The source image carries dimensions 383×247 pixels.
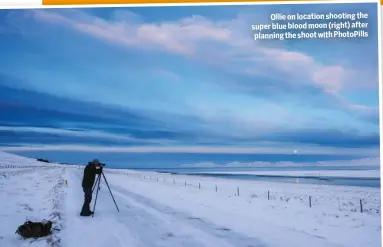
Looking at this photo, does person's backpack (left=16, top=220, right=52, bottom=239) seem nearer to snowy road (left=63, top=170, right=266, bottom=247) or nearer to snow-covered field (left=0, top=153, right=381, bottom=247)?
snow-covered field (left=0, top=153, right=381, bottom=247)

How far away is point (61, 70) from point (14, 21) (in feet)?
4.98

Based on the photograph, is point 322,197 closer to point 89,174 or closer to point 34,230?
point 89,174

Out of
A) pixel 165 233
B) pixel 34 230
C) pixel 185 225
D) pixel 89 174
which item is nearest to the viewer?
pixel 34 230

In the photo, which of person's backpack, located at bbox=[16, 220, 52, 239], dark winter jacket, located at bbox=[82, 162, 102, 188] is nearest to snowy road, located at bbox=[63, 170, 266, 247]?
person's backpack, located at bbox=[16, 220, 52, 239]

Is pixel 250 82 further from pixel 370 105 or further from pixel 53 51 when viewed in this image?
pixel 53 51

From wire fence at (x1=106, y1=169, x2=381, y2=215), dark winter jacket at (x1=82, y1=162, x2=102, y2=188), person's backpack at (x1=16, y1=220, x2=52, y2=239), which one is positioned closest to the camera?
person's backpack at (x1=16, y1=220, x2=52, y2=239)

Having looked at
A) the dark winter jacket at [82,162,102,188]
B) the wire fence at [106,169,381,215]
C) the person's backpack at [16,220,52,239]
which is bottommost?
the wire fence at [106,169,381,215]

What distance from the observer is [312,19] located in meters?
6.71

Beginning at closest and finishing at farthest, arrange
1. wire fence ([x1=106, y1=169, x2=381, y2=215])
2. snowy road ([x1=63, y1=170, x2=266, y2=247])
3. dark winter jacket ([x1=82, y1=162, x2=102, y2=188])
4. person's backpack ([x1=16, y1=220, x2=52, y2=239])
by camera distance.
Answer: snowy road ([x1=63, y1=170, x2=266, y2=247])
person's backpack ([x1=16, y1=220, x2=52, y2=239])
dark winter jacket ([x1=82, y1=162, x2=102, y2=188])
wire fence ([x1=106, y1=169, x2=381, y2=215])

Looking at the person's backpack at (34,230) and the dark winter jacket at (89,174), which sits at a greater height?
the dark winter jacket at (89,174)

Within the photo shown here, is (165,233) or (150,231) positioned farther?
(150,231)

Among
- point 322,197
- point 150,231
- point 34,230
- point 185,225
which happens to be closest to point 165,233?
point 150,231

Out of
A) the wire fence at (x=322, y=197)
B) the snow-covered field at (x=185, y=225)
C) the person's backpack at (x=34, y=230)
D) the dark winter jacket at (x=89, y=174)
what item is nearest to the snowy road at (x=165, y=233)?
the snow-covered field at (x=185, y=225)

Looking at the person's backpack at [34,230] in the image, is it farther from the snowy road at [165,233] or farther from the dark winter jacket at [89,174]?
the dark winter jacket at [89,174]
